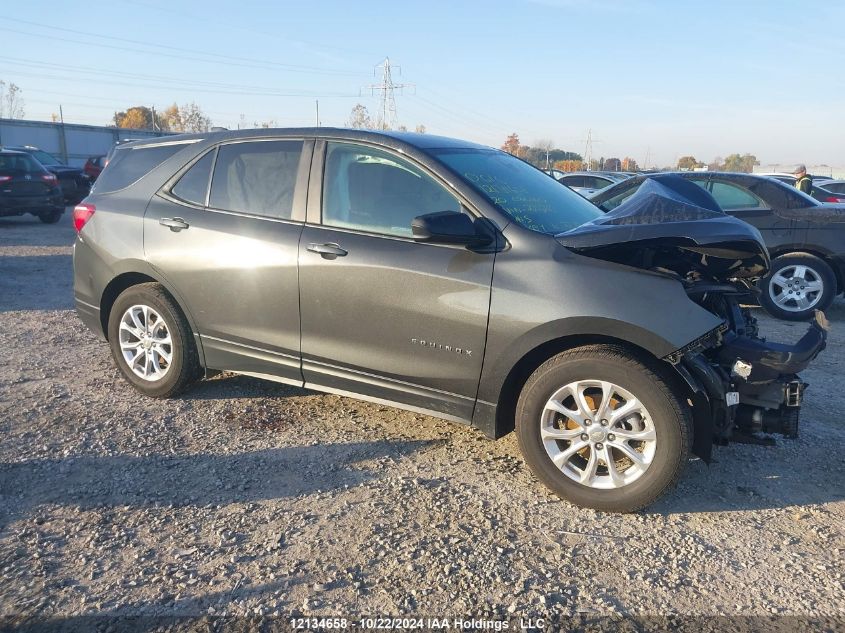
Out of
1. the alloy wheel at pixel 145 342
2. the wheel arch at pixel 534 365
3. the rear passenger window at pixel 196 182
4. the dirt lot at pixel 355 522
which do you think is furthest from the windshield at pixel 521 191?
the alloy wheel at pixel 145 342

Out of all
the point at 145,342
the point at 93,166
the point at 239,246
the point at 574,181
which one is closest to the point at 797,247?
the point at 239,246

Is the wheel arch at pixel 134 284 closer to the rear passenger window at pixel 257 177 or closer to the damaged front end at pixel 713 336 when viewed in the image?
the rear passenger window at pixel 257 177

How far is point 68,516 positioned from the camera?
10.4 feet

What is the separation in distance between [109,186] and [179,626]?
3524 millimetres

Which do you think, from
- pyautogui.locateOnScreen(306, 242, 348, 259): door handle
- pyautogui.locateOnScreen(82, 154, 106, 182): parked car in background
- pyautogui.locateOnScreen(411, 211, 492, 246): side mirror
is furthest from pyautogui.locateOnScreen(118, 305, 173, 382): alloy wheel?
pyautogui.locateOnScreen(82, 154, 106, 182): parked car in background

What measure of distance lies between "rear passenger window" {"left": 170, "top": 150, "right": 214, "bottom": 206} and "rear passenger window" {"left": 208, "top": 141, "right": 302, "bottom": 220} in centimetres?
6

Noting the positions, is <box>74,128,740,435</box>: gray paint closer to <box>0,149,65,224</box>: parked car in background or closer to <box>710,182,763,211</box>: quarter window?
<box>710,182,763,211</box>: quarter window

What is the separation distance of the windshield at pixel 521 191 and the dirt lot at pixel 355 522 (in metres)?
1.39

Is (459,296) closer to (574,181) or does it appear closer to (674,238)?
(674,238)

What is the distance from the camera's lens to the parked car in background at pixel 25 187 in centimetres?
1394

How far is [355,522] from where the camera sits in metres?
3.17

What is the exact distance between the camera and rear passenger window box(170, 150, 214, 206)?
447 cm

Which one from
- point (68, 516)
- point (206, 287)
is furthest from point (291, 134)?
point (68, 516)

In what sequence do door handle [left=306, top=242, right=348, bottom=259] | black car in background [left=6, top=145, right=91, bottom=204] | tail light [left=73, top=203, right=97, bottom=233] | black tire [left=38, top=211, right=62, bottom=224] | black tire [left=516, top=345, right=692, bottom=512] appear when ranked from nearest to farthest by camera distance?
black tire [left=516, top=345, right=692, bottom=512], door handle [left=306, top=242, right=348, bottom=259], tail light [left=73, top=203, right=97, bottom=233], black tire [left=38, top=211, right=62, bottom=224], black car in background [left=6, top=145, right=91, bottom=204]
